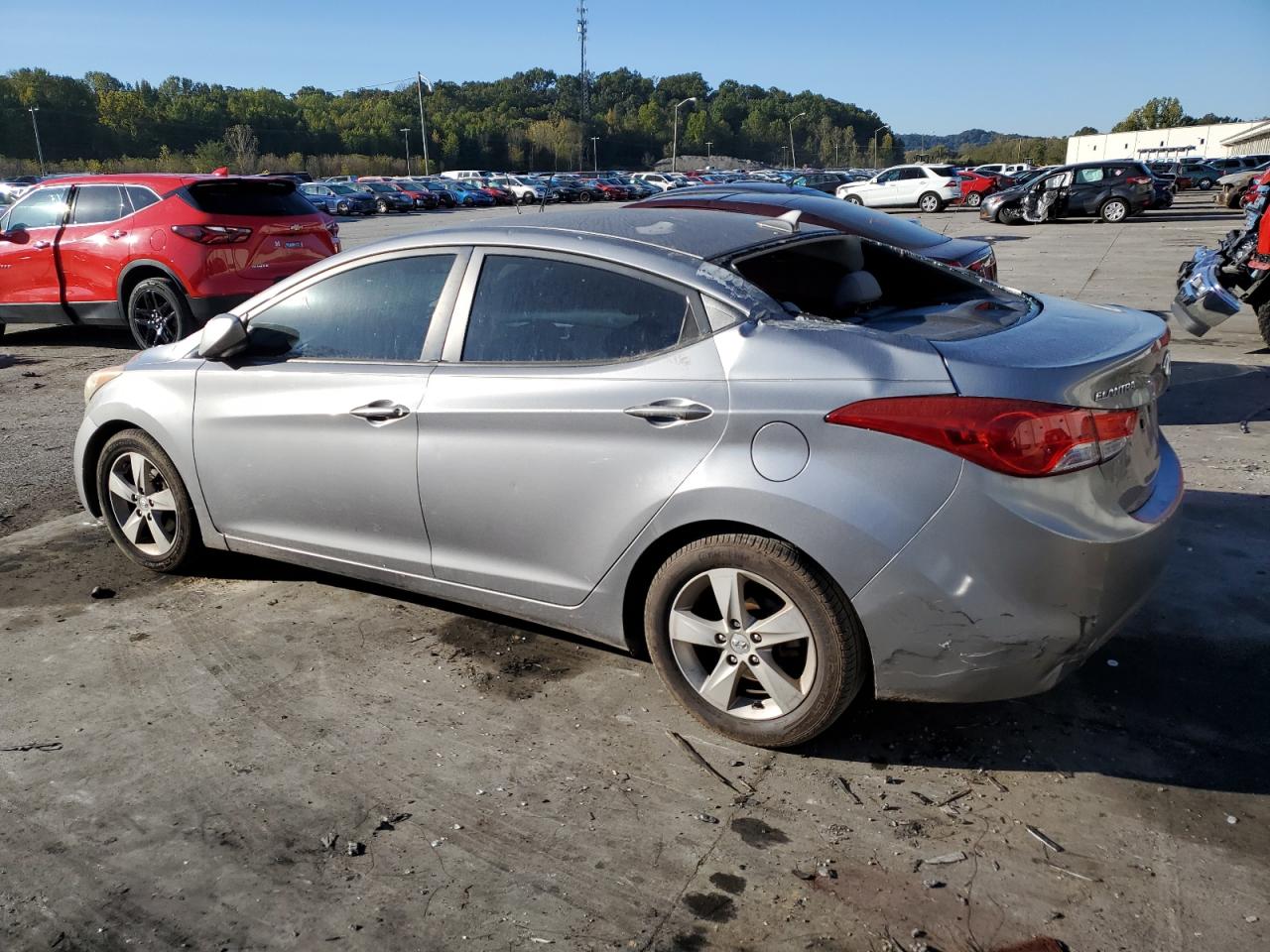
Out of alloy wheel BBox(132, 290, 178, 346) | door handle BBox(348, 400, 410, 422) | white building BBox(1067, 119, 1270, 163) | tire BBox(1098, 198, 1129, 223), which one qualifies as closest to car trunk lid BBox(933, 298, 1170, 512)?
door handle BBox(348, 400, 410, 422)

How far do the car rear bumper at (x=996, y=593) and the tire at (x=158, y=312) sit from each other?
8.89 metres

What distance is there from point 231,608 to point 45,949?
2.08 metres

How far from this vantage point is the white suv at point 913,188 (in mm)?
38250

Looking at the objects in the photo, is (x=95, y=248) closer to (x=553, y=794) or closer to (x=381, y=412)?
(x=381, y=412)

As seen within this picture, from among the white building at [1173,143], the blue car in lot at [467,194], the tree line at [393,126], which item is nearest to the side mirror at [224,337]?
the blue car in lot at [467,194]

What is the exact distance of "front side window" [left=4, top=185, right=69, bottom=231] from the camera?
1090cm

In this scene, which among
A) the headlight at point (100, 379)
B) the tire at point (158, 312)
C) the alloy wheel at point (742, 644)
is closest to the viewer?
the alloy wheel at point (742, 644)

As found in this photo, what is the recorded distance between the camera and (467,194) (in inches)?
2537

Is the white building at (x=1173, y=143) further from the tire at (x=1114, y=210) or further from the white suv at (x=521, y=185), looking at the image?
the tire at (x=1114, y=210)

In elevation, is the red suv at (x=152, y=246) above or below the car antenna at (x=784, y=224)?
below

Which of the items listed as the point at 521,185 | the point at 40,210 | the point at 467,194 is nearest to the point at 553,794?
the point at 40,210

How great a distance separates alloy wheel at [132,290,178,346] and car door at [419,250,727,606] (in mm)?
7624

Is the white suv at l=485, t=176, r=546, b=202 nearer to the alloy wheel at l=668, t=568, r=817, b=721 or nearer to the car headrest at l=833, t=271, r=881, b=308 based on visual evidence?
the car headrest at l=833, t=271, r=881, b=308

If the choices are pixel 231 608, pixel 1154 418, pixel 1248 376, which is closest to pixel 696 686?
pixel 1154 418
